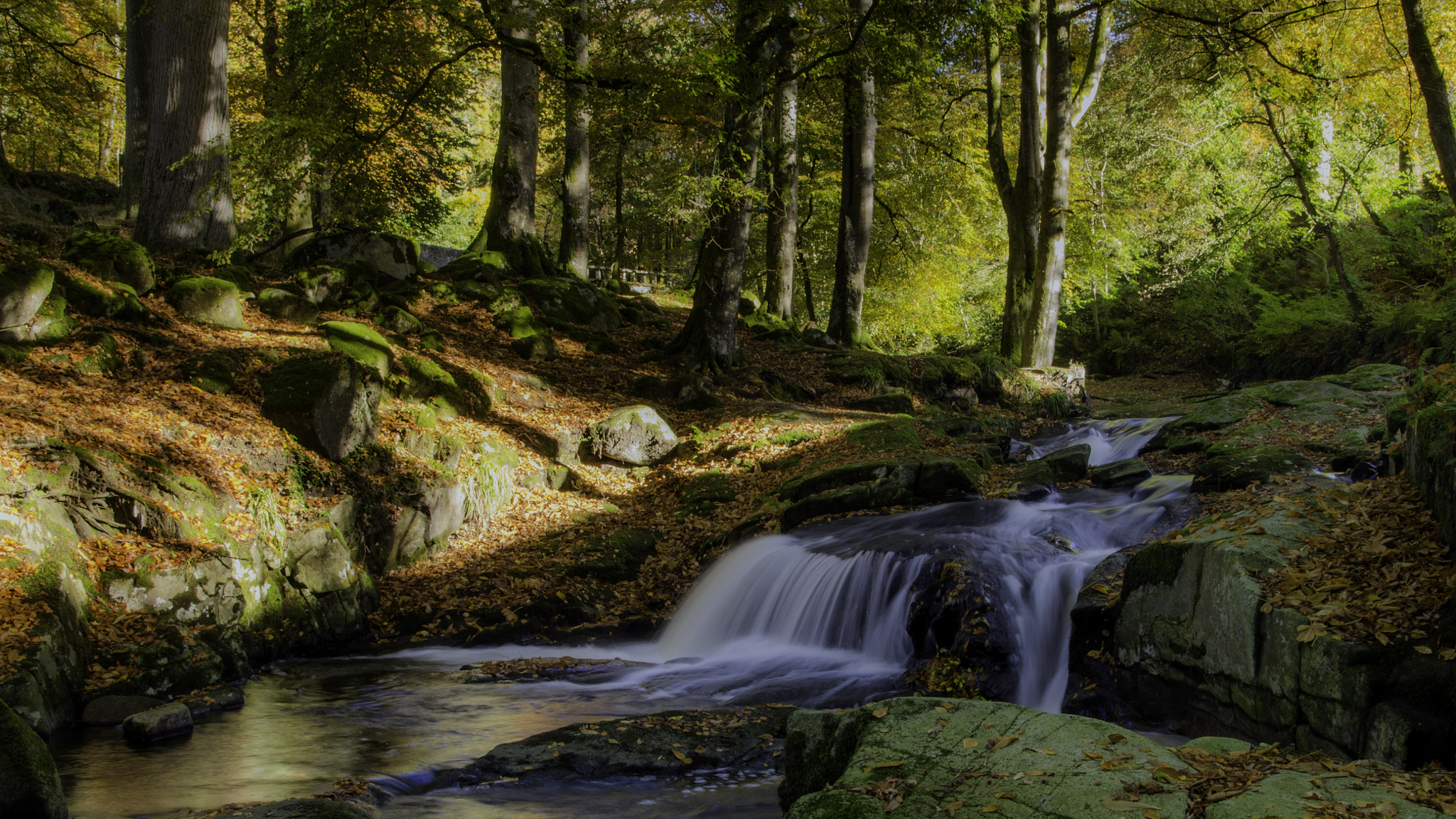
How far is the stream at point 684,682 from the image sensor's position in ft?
16.2

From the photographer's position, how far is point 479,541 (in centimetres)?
1010

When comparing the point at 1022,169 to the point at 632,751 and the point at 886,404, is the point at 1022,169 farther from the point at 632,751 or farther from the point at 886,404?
the point at 632,751

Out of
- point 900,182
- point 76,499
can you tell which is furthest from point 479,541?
point 900,182

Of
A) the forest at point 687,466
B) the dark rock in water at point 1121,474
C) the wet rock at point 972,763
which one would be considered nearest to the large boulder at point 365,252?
the forest at point 687,466

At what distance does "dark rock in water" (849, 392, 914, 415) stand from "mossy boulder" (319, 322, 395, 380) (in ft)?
26.0

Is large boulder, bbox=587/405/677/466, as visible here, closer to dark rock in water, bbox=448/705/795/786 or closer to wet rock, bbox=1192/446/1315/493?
dark rock in water, bbox=448/705/795/786

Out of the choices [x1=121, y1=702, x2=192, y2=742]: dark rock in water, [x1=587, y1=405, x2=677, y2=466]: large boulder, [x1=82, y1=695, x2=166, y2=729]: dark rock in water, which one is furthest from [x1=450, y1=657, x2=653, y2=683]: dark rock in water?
[x1=587, y1=405, x2=677, y2=466]: large boulder

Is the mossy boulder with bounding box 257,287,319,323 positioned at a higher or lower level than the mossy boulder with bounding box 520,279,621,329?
lower

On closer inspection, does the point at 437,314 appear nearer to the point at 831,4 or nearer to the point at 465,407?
the point at 465,407

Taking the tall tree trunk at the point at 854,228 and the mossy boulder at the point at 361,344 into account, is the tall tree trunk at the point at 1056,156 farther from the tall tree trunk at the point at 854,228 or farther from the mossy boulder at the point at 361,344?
the mossy boulder at the point at 361,344

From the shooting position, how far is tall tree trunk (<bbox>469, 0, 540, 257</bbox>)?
15.9 metres

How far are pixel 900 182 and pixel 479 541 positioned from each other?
16851mm

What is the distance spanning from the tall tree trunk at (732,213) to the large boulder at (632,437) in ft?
6.74

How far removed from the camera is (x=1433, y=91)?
773cm
